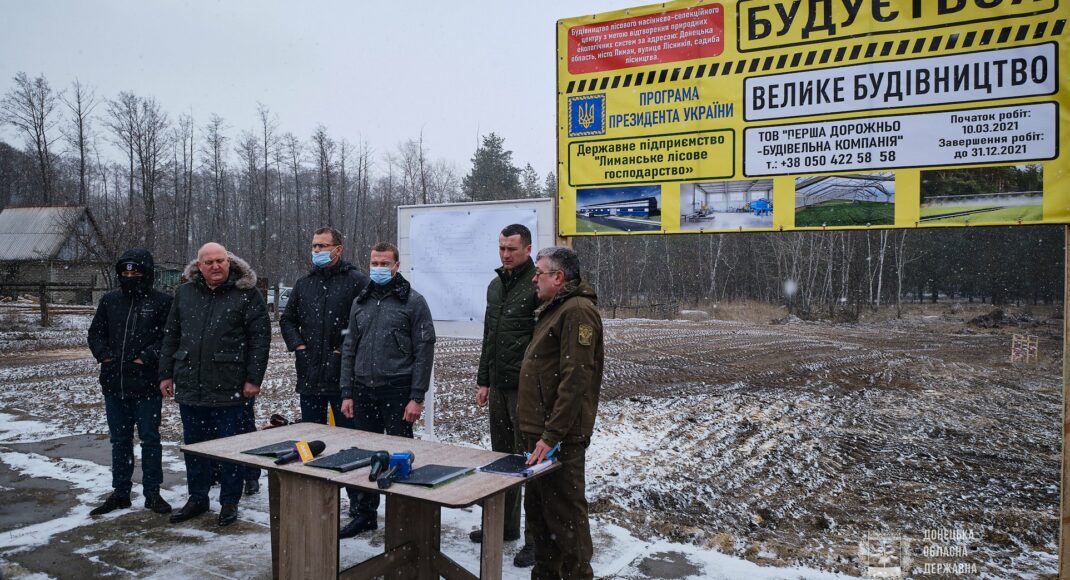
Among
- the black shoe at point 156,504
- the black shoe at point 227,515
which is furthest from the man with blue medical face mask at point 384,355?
the black shoe at point 156,504

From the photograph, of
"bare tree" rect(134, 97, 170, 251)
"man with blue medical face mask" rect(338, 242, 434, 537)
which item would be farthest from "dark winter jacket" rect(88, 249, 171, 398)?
"bare tree" rect(134, 97, 170, 251)

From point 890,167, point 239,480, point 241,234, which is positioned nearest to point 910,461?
point 890,167

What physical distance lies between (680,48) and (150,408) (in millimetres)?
4809

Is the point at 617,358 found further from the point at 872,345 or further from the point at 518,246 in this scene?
the point at 518,246

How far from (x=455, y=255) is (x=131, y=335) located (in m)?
2.66

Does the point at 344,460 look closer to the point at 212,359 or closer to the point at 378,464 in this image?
the point at 378,464

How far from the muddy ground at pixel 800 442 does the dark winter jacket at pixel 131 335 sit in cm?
301

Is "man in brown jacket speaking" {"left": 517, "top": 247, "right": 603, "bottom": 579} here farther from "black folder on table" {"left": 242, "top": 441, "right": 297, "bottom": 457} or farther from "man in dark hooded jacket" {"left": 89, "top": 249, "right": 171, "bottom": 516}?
"man in dark hooded jacket" {"left": 89, "top": 249, "right": 171, "bottom": 516}

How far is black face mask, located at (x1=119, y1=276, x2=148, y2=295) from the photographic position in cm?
496

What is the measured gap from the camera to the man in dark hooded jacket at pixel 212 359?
15.6 feet

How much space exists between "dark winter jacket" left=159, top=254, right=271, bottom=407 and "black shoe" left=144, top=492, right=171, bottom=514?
782 mm

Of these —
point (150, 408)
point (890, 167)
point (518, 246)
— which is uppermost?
point (890, 167)

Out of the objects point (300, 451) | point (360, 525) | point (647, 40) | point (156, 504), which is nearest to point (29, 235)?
point (156, 504)

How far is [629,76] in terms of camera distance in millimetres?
4652
